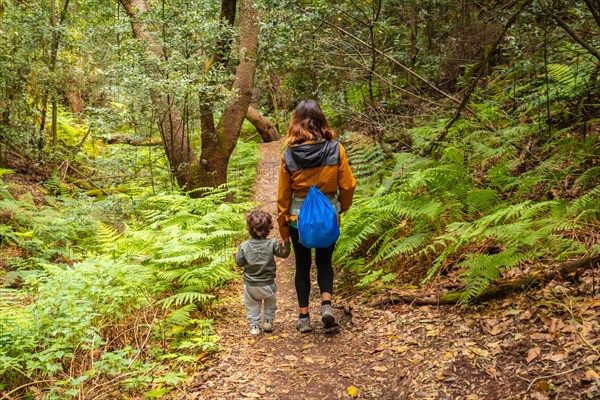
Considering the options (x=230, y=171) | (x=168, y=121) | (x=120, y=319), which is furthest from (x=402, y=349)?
(x=230, y=171)

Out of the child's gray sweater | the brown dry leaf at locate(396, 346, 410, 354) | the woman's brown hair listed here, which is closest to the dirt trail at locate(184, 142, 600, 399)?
the brown dry leaf at locate(396, 346, 410, 354)

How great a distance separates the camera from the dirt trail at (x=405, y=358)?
2.89 metres

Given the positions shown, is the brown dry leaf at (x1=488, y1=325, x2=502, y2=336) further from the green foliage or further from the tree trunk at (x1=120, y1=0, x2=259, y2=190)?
the tree trunk at (x1=120, y1=0, x2=259, y2=190)

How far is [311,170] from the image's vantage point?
13.8 feet

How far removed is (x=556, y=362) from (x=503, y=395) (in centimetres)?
41

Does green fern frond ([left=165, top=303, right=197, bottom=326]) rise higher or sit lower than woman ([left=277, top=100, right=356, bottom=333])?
lower

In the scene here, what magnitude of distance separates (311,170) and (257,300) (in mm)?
1524

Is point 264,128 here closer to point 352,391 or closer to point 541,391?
point 352,391

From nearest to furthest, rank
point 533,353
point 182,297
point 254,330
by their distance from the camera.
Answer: point 533,353 < point 254,330 < point 182,297

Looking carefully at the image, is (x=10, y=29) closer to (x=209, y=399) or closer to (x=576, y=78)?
(x=209, y=399)

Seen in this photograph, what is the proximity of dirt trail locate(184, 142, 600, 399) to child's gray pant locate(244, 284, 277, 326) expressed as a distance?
0.19 metres

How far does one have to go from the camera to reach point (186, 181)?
32.6ft

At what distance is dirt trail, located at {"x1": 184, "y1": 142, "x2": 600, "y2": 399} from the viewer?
9.48ft

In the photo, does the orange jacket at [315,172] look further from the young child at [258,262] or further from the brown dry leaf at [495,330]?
the brown dry leaf at [495,330]
